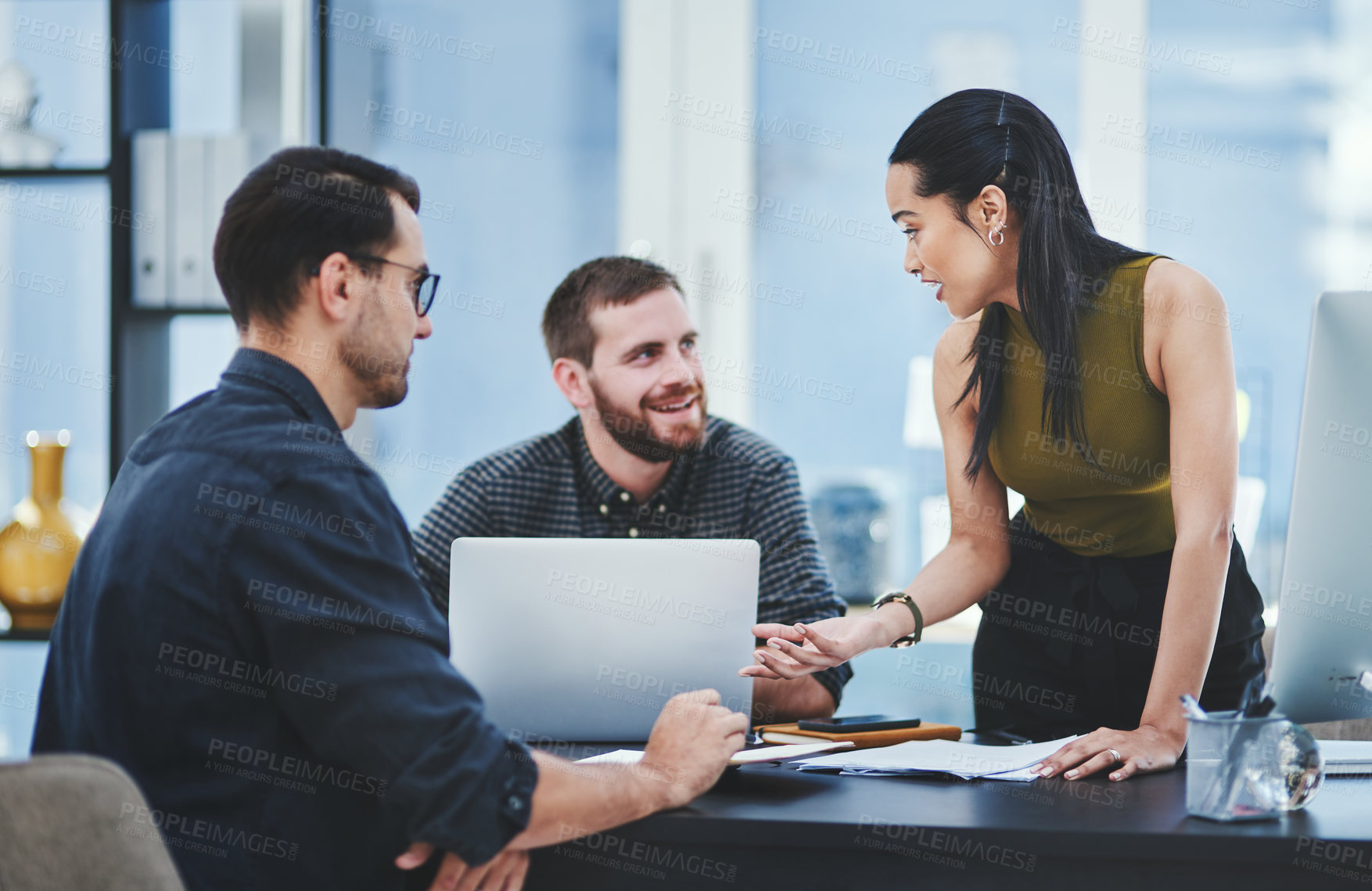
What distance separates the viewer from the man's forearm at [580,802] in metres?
1.01

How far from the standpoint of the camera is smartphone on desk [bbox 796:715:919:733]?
1343 millimetres

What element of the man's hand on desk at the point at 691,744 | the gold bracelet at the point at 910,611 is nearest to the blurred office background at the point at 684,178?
the gold bracelet at the point at 910,611

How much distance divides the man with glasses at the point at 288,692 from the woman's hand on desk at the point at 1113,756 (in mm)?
366

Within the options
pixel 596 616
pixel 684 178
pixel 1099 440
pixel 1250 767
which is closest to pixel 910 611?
pixel 1099 440

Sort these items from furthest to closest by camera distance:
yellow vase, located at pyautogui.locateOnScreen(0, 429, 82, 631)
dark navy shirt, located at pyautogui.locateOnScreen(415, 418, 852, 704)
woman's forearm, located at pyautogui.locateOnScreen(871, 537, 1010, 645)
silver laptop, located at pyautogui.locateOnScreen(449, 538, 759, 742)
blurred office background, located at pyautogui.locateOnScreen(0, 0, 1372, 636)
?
blurred office background, located at pyautogui.locateOnScreen(0, 0, 1372, 636), yellow vase, located at pyautogui.locateOnScreen(0, 429, 82, 631), dark navy shirt, located at pyautogui.locateOnScreen(415, 418, 852, 704), woman's forearm, located at pyautogui.locateOnScreen(871, 537, 1010, 645), silver laptop, located at pyautogui.locateOnScreen(449, 538, 759, 742)

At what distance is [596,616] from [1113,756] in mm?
594

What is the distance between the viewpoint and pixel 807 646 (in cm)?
142

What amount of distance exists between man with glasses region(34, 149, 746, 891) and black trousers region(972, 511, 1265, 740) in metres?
0.70

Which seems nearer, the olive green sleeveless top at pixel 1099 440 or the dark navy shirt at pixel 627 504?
the olive green sleeveless top at pixel 1099 440

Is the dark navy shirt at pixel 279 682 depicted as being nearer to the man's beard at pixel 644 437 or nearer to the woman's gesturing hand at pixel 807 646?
the woman's gesturing hand at pixel 807 646

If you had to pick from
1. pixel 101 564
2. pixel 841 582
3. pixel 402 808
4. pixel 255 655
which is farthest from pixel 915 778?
pixel 841 582

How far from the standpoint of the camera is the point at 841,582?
9.87 feet

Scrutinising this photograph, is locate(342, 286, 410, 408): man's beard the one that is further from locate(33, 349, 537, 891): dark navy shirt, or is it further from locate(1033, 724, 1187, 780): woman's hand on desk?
locate(1033, 724, 1187, 780): woman's hand on desk

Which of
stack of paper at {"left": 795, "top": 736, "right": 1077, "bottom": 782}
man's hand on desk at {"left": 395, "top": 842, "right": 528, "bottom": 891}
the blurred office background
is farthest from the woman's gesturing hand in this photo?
the blurred office background
